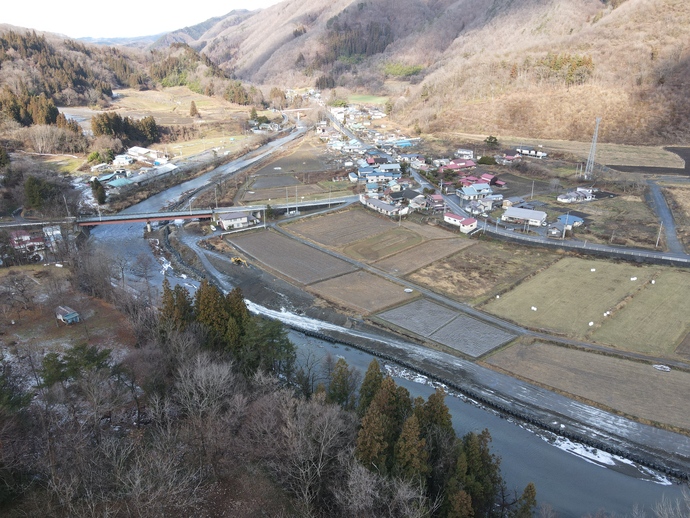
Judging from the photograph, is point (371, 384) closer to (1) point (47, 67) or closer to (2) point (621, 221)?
(2) point (621, 221)

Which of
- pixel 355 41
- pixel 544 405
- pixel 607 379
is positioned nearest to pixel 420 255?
pixel 607 379

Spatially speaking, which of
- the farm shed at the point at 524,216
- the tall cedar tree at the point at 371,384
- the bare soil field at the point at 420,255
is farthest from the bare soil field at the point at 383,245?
the tall cedar tree at the point at 371,384

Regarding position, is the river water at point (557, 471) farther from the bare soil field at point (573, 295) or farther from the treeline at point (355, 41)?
the treeline at point (355, 41)

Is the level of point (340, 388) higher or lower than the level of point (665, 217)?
higher

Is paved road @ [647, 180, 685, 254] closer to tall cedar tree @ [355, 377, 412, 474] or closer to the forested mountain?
the forested mountain

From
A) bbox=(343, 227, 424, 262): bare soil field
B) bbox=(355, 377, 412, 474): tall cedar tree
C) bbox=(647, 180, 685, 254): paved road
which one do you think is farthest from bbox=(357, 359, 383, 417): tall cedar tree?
bbox=(647, 180, 685, 254): paved road

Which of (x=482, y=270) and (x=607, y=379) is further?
(x=482, y=270)
